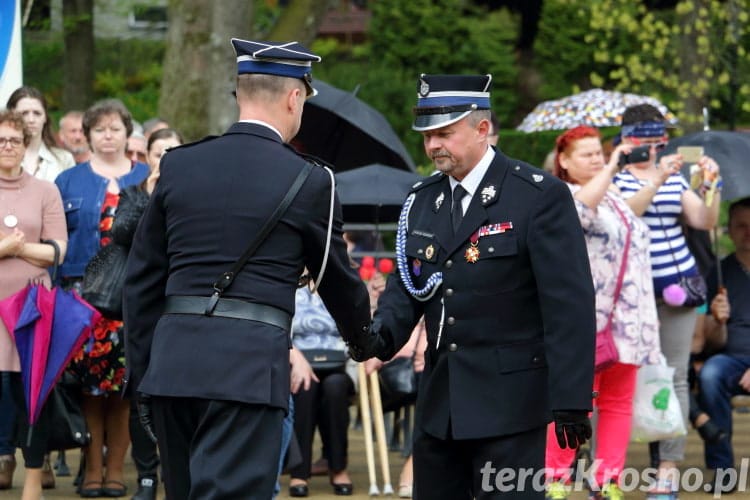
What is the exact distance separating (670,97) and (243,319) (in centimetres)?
2207

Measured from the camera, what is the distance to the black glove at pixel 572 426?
509 cm

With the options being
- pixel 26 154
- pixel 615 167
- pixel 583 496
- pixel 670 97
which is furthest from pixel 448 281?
pixel 670 97

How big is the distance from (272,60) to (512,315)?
3.98 ft

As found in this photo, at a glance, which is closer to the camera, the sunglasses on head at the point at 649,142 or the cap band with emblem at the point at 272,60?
the cap band with emblem at the point at 272,60

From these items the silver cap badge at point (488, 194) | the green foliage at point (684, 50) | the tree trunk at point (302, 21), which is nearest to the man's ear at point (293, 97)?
the silver cap badge at point (488, 194)

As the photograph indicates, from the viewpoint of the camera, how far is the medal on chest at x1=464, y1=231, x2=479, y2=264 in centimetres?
528

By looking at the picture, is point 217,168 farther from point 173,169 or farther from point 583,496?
point 583,496

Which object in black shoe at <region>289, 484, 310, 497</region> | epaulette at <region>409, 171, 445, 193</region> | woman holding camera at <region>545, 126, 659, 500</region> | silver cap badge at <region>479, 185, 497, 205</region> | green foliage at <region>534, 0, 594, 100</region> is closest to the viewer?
silver cap badge at <region>479, 185, 497, 205</region>

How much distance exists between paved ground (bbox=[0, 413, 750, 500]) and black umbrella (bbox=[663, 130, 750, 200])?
1.77 meters

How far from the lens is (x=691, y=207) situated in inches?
339

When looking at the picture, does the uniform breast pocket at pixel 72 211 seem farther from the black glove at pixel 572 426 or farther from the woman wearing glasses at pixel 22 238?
the black glove at pixel 572 426

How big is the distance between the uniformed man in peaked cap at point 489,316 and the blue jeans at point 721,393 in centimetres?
399

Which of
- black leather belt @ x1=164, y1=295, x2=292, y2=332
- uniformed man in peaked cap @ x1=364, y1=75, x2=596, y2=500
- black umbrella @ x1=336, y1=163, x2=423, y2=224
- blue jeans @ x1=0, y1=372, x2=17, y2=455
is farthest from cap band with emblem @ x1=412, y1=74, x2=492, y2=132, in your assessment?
black umbrella @ x1=336, y1=163, x2=423, y2=224

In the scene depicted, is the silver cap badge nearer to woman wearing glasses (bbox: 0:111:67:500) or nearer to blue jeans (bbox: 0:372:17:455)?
woman wearing glasses (bbox: 0:111:67:500)
